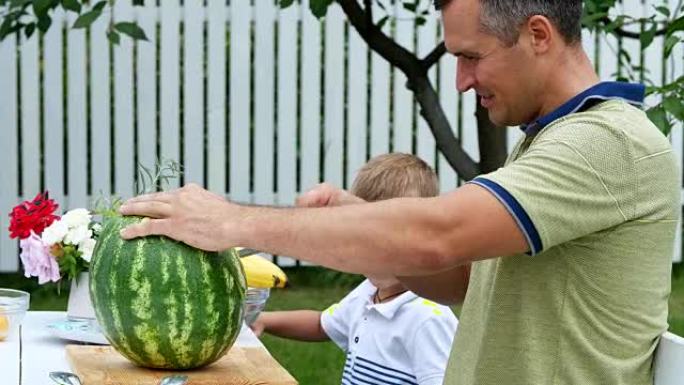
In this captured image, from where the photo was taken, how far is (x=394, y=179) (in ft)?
13.1

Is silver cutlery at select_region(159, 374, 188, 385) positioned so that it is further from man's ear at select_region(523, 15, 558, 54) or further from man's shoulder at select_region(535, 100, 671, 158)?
man's ear at select_region(523, 15, 558, 54)

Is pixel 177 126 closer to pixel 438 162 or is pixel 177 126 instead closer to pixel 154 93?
pixel 154 93

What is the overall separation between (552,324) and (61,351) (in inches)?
53.2

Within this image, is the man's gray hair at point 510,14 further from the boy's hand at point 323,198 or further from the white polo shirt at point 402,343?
the white polo shirt at point 402,343

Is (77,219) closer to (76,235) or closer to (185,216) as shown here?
(76,235)

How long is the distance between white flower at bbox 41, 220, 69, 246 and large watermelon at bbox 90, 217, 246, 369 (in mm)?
688

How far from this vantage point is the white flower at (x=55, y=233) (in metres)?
3.54

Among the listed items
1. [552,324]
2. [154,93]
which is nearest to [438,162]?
[154,93]

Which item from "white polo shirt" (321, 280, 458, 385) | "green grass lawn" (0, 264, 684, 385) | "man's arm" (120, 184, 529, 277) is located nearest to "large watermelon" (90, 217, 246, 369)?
"man's arm" (120, 184, 529, 277)

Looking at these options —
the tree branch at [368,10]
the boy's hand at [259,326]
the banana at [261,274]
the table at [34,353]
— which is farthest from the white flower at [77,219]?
the tree branch at [368,10]

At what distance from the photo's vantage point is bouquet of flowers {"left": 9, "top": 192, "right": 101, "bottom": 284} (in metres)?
3.55

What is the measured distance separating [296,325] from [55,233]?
0.97 m

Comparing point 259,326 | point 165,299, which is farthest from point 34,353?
point 259,326

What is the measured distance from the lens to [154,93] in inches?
349
